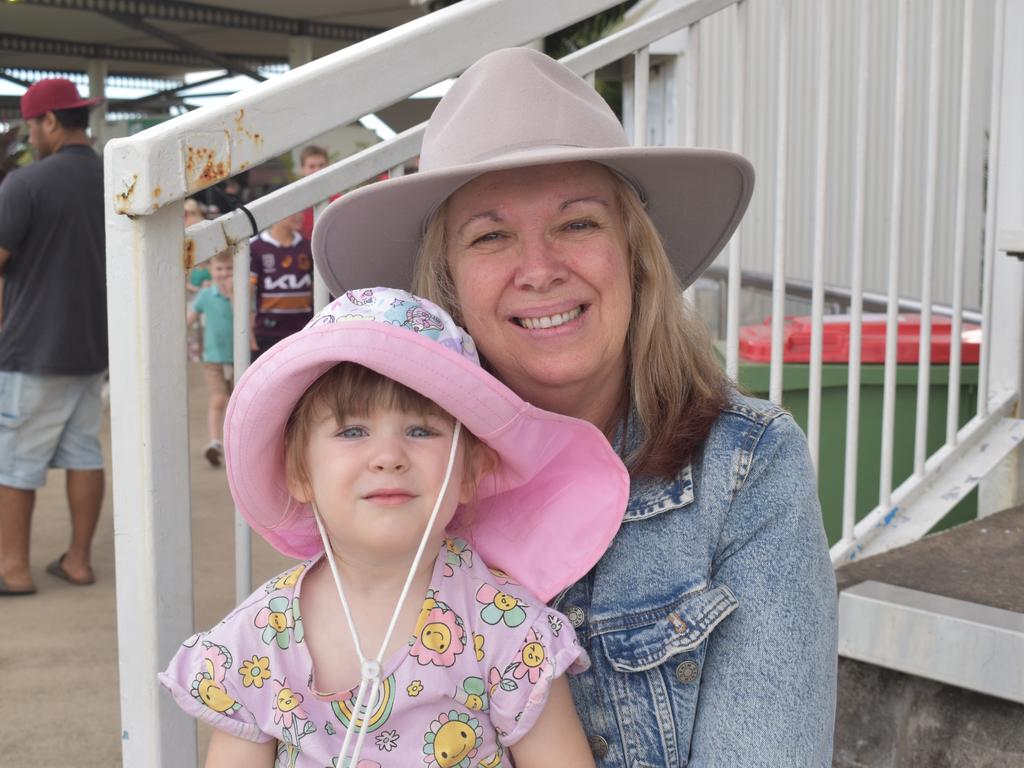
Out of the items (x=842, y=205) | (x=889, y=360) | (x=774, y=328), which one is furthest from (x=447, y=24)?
(x=842, y=205)

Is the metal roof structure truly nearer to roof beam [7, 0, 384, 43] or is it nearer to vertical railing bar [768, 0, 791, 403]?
roof beam [7, 0, 384, 43]

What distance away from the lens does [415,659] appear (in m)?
1.52

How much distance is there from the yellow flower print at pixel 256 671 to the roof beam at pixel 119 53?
15219 millimetres

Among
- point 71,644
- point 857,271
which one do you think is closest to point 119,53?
point 71,644

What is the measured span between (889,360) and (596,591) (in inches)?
57.6

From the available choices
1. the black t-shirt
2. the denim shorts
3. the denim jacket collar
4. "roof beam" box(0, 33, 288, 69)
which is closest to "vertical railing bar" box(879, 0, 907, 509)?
the denim jacket collar

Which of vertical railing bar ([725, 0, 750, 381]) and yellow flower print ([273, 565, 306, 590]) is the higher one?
vertical railing bar ([725, 0, 750, 381])

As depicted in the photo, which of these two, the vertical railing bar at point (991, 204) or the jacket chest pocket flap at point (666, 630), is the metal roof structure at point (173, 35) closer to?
the vertical railing bar at point (991, 204)

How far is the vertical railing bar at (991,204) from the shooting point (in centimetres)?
309

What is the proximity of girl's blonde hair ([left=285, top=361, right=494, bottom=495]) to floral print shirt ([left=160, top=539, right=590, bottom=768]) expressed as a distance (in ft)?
0.77

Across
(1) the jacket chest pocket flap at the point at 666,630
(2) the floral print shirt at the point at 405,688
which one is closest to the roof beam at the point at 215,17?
(2) the floral print shirt at the point at 405,688

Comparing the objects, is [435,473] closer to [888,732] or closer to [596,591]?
[596,591]

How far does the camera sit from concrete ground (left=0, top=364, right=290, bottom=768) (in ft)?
12.4

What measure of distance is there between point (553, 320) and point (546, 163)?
0.22 m
